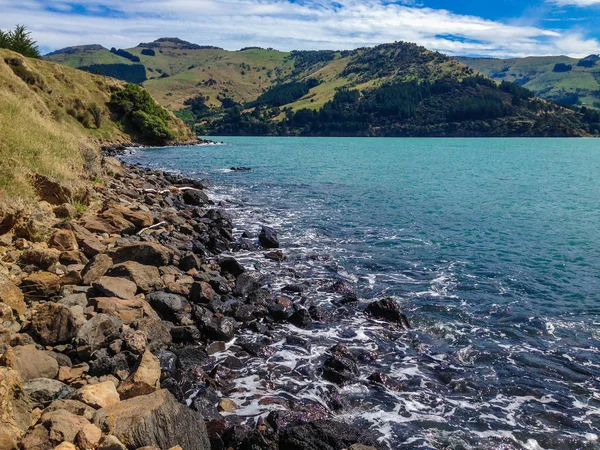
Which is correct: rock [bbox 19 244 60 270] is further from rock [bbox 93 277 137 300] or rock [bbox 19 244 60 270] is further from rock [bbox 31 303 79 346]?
rock [bbox 31 303 79 346]

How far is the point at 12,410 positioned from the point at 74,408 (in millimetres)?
836

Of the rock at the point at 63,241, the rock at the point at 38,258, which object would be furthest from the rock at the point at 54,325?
the rock at the point at 63,241

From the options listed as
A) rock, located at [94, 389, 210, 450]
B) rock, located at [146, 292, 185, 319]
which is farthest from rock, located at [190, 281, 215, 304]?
rock, located at [94, 389, 210, 450]

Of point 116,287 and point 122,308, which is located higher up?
point 116,287

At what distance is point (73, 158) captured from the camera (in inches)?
804

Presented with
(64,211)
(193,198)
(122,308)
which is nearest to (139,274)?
(122,308)

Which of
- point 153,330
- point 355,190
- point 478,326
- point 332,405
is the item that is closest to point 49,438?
point 153,330

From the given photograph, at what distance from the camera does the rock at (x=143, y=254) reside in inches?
535

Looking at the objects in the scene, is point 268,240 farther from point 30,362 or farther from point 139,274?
point 30,362

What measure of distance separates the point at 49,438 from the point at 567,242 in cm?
2645

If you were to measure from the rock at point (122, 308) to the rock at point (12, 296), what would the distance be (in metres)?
1.48

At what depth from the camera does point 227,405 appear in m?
8.98

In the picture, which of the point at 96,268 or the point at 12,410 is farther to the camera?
the point at 96,268

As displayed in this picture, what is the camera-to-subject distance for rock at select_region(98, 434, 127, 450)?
5.62m
